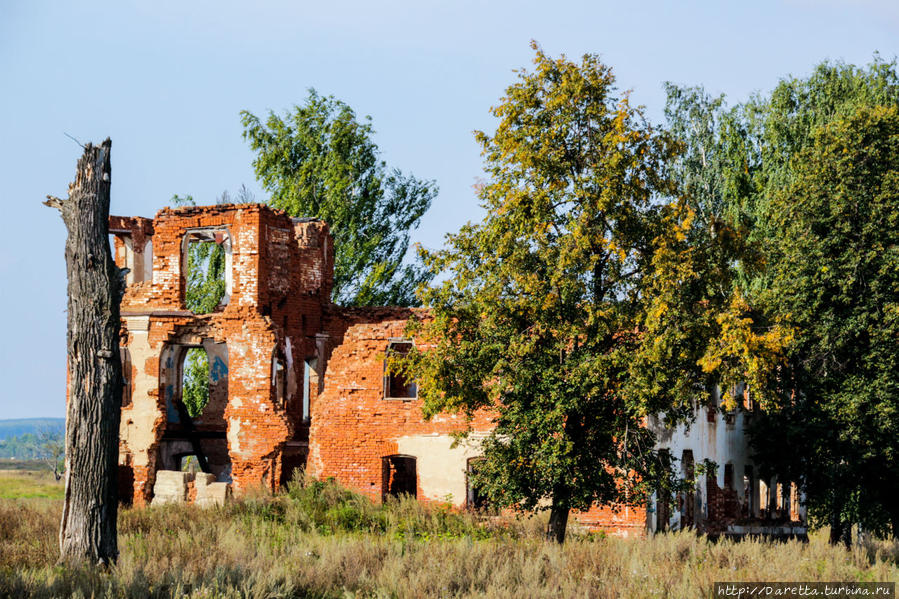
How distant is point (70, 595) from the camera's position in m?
10.9

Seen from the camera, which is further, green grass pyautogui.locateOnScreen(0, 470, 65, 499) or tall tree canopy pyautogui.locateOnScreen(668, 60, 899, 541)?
green grass pyautogui.locateOnScreen(0, 470, 65, 499)

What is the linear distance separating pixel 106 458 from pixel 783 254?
1694cm

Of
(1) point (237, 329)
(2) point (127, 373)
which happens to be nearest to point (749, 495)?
(1) point (237, 329)

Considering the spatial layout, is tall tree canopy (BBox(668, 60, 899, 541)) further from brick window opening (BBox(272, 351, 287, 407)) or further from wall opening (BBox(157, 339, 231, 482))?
wall opening (BBox(157, 339, 231, 482))

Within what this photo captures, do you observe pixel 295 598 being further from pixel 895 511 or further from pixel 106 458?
pixel 895 511

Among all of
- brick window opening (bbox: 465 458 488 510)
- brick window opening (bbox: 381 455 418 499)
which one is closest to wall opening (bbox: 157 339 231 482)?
brick window opening (bbox: 381 455 418 499)

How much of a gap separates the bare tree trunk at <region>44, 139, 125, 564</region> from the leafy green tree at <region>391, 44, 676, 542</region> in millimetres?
5472

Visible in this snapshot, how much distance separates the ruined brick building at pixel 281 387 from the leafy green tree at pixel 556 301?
610 cm

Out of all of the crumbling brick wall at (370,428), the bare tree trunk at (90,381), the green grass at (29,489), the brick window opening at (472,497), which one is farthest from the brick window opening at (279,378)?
the green grass at (29,489)

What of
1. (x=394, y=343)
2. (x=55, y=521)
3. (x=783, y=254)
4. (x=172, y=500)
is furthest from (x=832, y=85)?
(x=55, y=521)

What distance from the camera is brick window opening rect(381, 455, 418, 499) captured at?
2398 centimetres

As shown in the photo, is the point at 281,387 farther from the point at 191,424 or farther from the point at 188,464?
the point at 188,464

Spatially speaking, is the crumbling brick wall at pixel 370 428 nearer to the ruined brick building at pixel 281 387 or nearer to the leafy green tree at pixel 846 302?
the ruined brick building at pixel 281 387

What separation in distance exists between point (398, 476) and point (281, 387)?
3.86 meters
